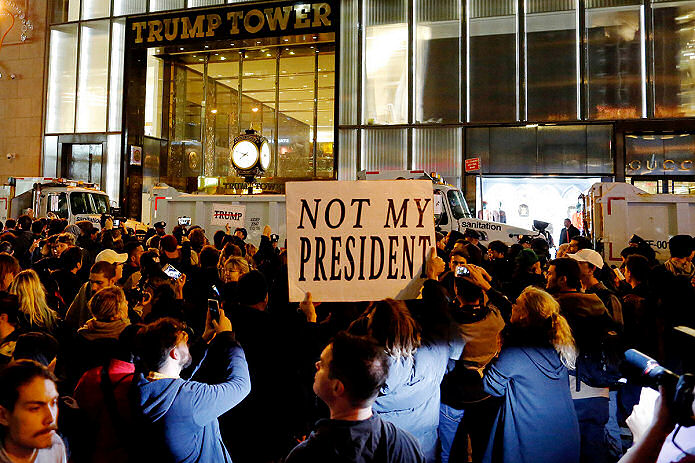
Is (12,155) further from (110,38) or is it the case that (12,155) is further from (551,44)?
(551,44)

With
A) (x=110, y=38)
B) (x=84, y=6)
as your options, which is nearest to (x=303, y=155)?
(x=110, y=38)

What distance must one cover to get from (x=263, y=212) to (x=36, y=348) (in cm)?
1047

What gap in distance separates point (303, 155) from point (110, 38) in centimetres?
1018

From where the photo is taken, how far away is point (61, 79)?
24.8 m

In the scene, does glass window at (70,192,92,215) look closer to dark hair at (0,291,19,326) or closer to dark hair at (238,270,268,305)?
dark hair at (0,291,19,326)

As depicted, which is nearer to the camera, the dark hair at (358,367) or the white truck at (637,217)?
the dark hair at (358,367)

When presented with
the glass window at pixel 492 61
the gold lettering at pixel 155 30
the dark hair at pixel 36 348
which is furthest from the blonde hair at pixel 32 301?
the gold lettering at pixel 155 30

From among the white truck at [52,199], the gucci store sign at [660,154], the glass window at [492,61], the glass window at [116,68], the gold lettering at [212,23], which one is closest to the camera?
the white truck at [52,199]

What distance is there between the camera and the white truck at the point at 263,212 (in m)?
12.8

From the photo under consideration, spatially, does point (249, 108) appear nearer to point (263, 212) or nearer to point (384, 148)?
point (384, 148)

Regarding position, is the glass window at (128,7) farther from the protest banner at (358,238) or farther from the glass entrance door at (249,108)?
the protest banner at (358,238)

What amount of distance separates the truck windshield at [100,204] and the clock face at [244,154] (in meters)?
9.90

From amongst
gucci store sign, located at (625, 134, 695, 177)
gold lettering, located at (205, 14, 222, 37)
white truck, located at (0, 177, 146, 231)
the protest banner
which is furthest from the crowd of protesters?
gold lettering, located at (205, 14, 222, 37)

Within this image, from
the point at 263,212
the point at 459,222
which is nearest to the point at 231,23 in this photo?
the point at 263,212
